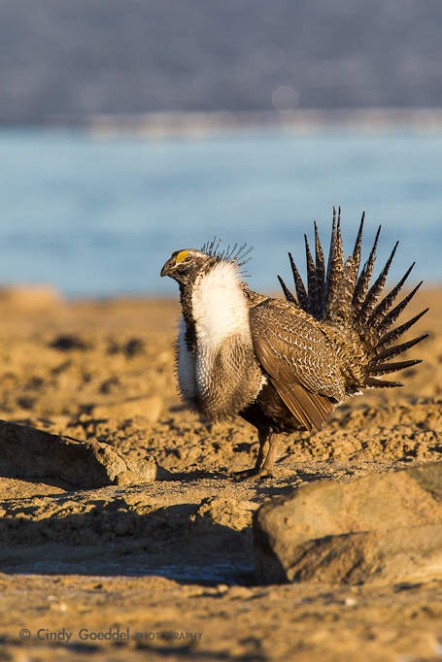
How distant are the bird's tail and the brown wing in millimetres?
481

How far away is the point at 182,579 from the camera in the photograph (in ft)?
13.5

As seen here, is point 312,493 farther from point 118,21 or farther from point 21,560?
point 118,21

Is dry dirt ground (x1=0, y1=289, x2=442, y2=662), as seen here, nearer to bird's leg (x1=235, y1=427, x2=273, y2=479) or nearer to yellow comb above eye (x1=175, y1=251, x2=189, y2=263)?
bird's leg (x1=235, y1=427, x2=273, y2=479)

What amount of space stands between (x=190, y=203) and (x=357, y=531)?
596 inches

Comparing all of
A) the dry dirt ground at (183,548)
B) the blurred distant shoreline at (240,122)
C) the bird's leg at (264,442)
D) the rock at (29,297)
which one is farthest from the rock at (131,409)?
the blurred distant shoreline at (240,122)

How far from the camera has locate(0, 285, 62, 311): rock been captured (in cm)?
1298

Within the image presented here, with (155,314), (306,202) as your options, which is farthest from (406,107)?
(155,314)

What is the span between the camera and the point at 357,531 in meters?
4.08

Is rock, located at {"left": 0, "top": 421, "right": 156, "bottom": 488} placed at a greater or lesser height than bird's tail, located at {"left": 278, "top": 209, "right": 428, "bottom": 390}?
lesser

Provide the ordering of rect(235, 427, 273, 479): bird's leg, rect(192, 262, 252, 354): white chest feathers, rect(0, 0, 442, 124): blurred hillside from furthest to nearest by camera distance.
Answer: rect(0, 0, 442, 124): blurred hillside < rect(235, 427, 273, 479): bird's leg < rect(192, 262, 252, 354): white chest feathers

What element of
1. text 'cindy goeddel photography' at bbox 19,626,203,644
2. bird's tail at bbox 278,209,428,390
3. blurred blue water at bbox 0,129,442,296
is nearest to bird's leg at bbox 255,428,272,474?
bird's tail at bbox 278,209,428,390

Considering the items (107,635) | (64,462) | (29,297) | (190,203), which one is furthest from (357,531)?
(190,203)

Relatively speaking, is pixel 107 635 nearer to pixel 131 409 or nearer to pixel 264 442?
pixel 264 442

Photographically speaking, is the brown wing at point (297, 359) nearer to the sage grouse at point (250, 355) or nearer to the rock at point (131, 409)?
the sage grouse at point (250, 355)
